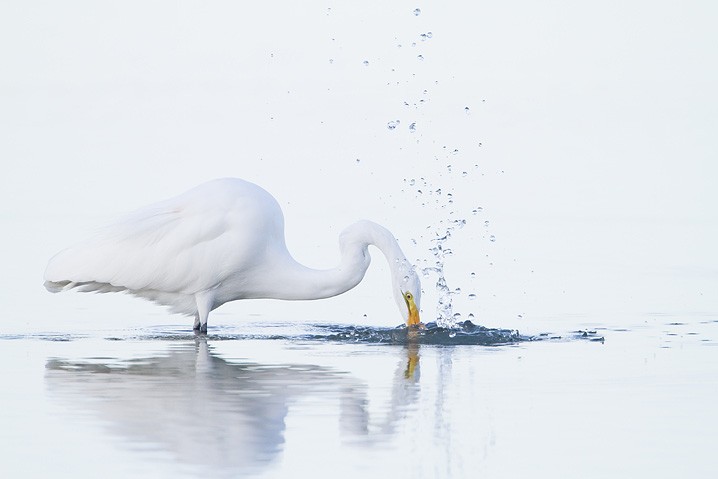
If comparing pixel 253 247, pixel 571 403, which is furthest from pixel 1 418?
pixel 253 247

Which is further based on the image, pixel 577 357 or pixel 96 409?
pixel 577 357

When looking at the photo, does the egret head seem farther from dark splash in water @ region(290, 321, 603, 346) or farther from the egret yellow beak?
dark splash in water @ region(290, 321, 603, 346)

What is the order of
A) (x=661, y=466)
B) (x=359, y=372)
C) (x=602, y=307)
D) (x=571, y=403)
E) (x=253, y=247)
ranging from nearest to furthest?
(x=661, y=466)
(x=571, y=403)
(x=359, y=372)
(x=253, y=247)
(x=602, y=307)

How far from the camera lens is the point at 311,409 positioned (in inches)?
375

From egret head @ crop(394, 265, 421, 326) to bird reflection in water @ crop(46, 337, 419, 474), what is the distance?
1561 millimetres

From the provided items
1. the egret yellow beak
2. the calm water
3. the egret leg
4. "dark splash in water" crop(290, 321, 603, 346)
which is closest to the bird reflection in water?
the calm water

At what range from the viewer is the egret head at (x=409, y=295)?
14.3 metres

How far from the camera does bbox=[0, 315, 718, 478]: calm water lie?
7.94 metres

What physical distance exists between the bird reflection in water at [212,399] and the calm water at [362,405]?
0.05 ft

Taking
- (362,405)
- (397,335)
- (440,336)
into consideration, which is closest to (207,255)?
(397,335)

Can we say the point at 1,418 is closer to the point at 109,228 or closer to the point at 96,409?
the point at 96,409

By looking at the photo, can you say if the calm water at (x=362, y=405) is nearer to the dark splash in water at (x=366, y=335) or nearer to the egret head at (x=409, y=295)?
the dark splash in water at (x=366, y=335)

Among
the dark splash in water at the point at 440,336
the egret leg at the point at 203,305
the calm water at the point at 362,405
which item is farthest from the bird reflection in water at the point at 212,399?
the egret leg at the point at 203,305

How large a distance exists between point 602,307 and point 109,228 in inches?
210
